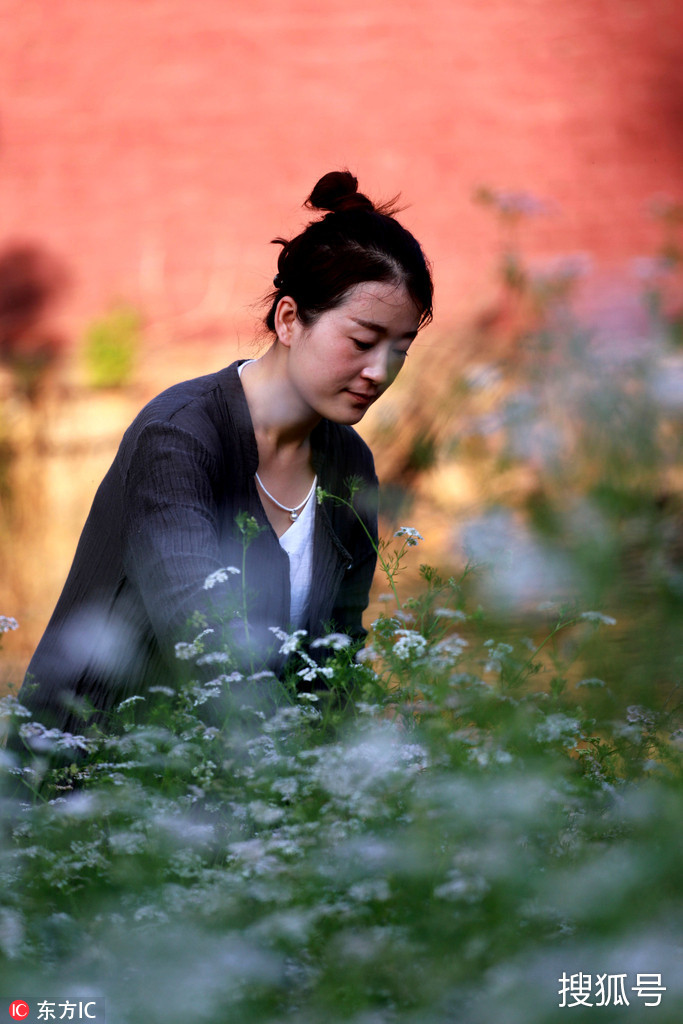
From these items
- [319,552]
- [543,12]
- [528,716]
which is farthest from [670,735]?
[543,12]

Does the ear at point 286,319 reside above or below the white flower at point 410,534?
above

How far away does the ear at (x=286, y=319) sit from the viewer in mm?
1850

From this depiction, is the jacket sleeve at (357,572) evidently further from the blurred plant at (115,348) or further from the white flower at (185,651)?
the blurred plant at (115,348)

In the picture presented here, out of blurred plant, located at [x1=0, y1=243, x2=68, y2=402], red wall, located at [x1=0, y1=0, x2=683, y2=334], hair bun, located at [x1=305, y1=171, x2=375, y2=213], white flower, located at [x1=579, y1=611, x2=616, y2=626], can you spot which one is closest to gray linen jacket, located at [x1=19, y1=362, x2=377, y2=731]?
hair bun, located at [x1=305, y1=171, x2=375, y2=213]

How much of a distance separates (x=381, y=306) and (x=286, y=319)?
0.24 metres

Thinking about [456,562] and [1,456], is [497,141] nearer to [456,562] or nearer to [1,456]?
[1,456]

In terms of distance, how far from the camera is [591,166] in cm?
345

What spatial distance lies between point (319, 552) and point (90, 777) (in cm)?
87

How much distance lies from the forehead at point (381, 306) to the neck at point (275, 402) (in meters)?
0.21

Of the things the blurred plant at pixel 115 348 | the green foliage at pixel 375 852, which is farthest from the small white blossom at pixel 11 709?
the blurred plant at pixel 115 348

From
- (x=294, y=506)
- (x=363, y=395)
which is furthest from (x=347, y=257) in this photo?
(x=294, y=506)

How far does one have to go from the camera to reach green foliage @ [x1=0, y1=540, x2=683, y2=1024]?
895 mm

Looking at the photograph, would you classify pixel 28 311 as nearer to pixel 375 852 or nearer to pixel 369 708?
pixel 369 708

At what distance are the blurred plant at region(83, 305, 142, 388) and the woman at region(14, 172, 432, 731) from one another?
2.04 meters
